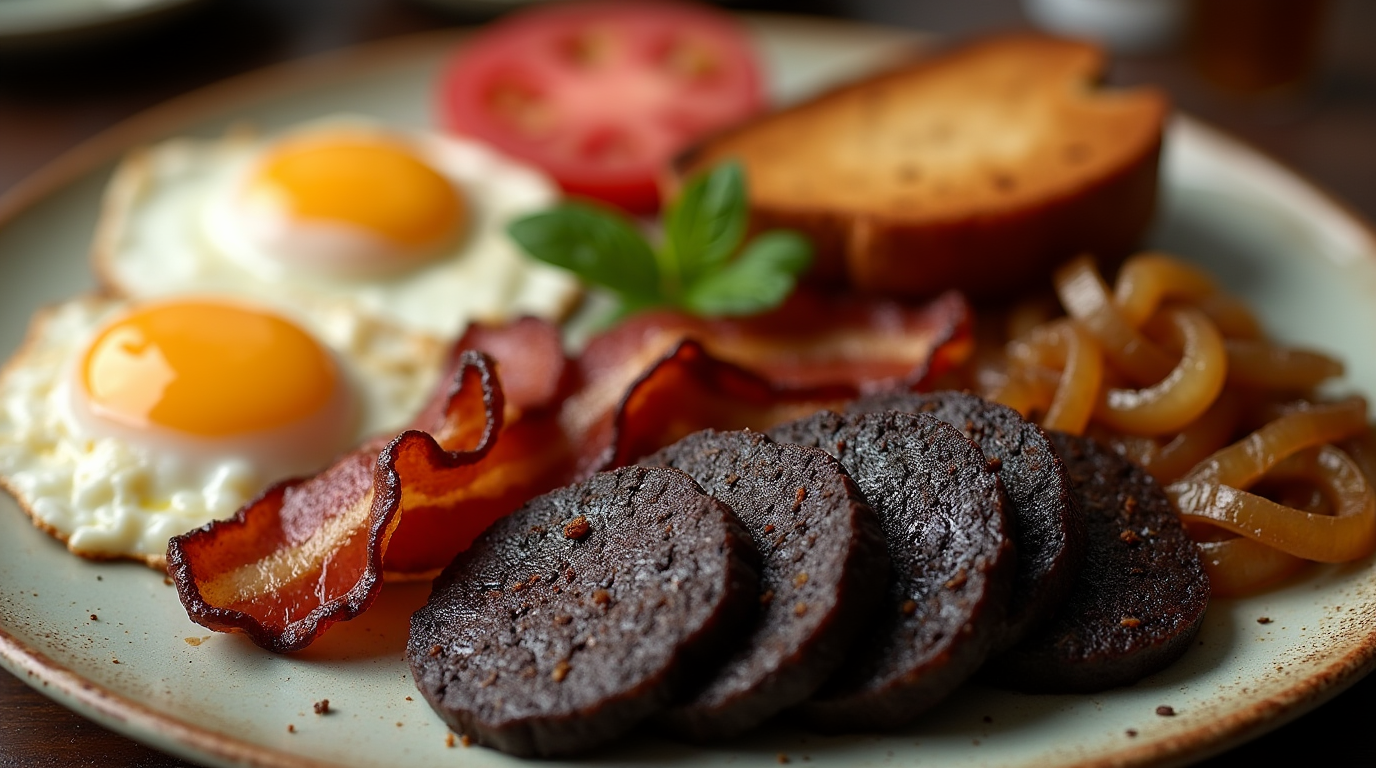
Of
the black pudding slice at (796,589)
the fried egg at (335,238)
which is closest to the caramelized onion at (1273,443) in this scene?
the black pudding slice at (796,589)

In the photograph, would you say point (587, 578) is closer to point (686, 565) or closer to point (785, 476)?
point (686, 565)

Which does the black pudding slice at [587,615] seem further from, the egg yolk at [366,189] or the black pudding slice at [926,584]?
the egg yolk at [366,189]

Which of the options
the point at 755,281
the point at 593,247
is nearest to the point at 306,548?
the point at 593,247

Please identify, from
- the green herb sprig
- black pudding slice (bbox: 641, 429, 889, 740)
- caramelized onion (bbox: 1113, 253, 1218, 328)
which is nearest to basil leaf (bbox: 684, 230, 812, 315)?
the green herb sprig

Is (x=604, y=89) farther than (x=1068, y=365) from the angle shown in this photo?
Yes

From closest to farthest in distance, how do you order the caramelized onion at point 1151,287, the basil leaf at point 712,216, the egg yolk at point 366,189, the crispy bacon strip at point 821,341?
the caramelized onion at point 1151,287, the crispy bacon strip at point 821,341, the basil leaf at point 712,216, the egg yolk at point 366,189

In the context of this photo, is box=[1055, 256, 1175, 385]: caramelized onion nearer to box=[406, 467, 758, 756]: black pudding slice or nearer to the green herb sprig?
the green herb sprig

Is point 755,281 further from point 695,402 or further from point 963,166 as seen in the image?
point 963,166
